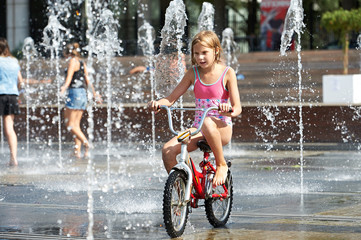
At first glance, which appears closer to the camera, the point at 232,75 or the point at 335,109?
the point at 232,75

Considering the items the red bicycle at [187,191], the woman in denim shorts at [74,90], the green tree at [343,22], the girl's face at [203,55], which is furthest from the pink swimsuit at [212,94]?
the green tree at [343,22]

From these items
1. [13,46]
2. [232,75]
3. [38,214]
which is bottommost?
[38,214]

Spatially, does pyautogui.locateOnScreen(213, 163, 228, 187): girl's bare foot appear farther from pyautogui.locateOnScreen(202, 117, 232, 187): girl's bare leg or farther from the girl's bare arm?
the girl's bare arm

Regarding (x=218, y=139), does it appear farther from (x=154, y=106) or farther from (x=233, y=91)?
(x=154, y=106)

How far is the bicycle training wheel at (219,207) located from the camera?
20.7ft

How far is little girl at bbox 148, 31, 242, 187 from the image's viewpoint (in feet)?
19.9

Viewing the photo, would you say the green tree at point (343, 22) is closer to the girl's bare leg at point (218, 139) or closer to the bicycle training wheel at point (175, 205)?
the girl's bare leg at point (218, 139)

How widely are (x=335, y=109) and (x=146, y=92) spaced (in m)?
9.16

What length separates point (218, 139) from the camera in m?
6.05

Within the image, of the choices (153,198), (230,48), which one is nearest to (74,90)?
(153,198)

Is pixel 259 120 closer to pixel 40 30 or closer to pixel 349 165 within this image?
pixel 349 165

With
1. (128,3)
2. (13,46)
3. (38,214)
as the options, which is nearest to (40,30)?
(13,46)

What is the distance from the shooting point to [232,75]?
6262 millimetres

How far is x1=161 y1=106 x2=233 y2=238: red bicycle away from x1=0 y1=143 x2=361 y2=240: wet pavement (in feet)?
0.47
